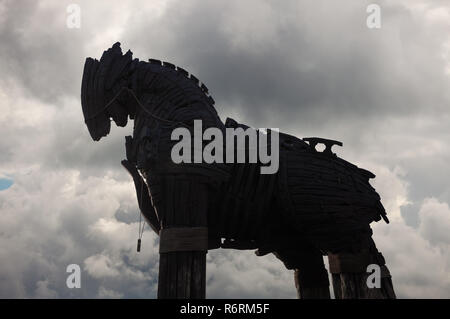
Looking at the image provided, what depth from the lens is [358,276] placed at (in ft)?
25.2

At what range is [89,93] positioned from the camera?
8.11 metres

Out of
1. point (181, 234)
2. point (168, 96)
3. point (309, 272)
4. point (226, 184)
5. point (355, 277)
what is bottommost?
point (355, 277)

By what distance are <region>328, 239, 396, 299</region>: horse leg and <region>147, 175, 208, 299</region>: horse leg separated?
105 inches

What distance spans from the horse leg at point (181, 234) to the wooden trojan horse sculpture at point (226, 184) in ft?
0.06

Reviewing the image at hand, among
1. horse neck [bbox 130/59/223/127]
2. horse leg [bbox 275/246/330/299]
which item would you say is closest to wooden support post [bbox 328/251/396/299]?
horse leg [bbox 275/246/330/299]

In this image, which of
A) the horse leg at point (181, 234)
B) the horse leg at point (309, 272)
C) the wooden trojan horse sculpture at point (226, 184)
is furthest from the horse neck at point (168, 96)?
the horse leg at point (309, 272)

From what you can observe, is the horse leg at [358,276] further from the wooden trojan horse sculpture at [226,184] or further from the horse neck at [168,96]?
the horse neck at [168,96]

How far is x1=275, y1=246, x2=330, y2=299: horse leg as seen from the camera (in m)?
8.79

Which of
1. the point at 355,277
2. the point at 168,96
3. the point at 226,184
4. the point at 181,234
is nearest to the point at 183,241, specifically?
the point at 181,234

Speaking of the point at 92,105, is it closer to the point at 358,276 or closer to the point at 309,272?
the point at 309,272

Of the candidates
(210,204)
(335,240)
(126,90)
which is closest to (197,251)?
(210,204)

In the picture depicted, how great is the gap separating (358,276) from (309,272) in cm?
138

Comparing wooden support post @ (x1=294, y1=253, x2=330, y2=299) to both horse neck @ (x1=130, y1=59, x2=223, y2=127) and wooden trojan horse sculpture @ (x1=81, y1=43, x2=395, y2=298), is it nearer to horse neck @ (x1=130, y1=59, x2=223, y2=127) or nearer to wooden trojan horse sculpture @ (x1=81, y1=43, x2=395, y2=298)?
wooden trojan horse sculpture @ (x1=81, y1=43, x2=395, y2=298)
